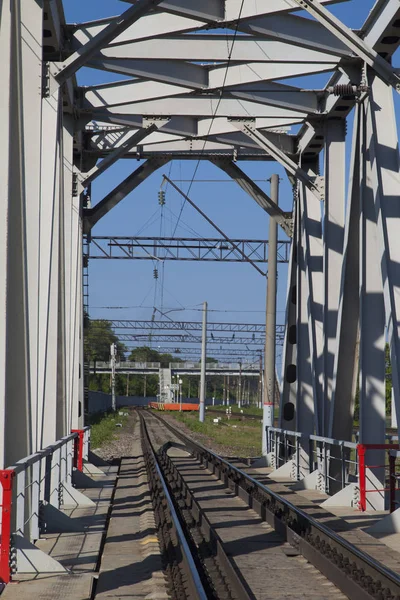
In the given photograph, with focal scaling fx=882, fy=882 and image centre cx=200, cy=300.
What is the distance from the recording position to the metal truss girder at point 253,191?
826 inches

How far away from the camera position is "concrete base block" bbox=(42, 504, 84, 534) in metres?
10.6

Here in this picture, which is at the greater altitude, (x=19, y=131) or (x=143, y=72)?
(x=143, y=72)

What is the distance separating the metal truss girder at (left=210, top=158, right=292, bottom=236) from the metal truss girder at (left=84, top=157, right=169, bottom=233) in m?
1.47

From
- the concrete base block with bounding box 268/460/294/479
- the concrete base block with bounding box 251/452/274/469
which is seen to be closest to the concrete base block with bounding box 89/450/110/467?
the concrete base block with bounding box 251/452/274/469

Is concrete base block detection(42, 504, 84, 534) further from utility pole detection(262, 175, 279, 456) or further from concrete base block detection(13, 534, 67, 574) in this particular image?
utility pole detection(262, 175, 279, 456)

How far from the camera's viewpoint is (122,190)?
837 inches

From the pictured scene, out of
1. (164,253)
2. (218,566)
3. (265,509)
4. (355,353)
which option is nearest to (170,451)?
(164,253)

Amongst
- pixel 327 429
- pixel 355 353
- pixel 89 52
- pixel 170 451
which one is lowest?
pixel 170 451

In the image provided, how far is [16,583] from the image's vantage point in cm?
759

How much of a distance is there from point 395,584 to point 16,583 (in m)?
3.19

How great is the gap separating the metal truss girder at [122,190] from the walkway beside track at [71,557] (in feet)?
28.5

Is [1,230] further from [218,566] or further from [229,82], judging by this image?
[229,82]

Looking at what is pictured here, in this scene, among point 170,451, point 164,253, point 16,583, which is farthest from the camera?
point 164,253

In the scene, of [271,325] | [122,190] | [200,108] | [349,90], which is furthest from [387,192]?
[271,325]
